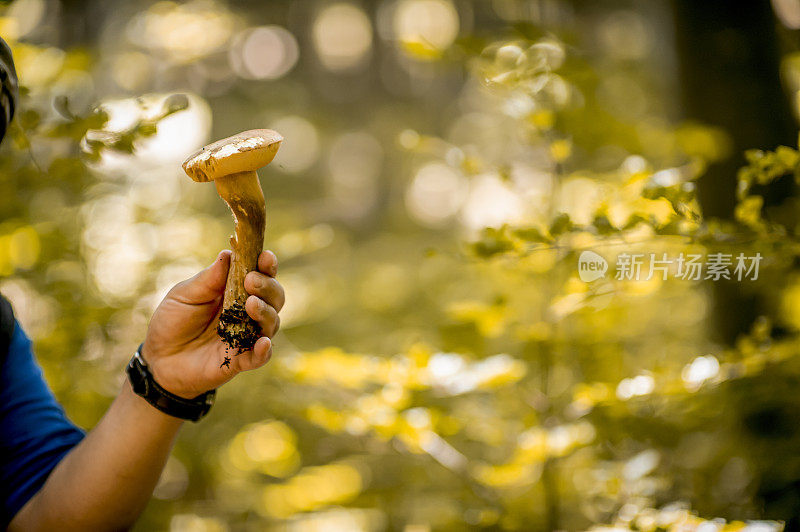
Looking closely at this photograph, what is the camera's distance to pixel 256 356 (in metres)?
1.03

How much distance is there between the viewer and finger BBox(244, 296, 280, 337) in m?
1.01

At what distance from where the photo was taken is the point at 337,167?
9.53 m

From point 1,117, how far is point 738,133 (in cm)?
212

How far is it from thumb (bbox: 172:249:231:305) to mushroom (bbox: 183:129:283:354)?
0.06 ft

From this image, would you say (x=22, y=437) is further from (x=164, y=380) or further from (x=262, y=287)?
(x=262, y=287)

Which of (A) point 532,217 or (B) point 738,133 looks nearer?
(A) point 532,217

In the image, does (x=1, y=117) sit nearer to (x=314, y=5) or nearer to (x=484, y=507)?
(x=484, y=507)

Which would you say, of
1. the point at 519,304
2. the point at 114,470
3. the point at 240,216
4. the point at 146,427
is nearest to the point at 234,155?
the point at 240,216

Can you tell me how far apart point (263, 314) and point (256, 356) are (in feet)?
0.27

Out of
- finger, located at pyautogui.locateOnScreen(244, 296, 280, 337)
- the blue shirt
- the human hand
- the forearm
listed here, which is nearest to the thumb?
the human hand

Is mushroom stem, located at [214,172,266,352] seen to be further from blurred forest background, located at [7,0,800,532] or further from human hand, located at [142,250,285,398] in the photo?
blurred forest background, located at [7,0,800,532]

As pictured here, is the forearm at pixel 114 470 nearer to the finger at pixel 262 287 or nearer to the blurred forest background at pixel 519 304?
the finger at pixel 262 287

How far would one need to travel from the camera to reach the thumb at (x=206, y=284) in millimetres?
1110

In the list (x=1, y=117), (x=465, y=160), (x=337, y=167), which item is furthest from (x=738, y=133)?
(x=337, y=167)
